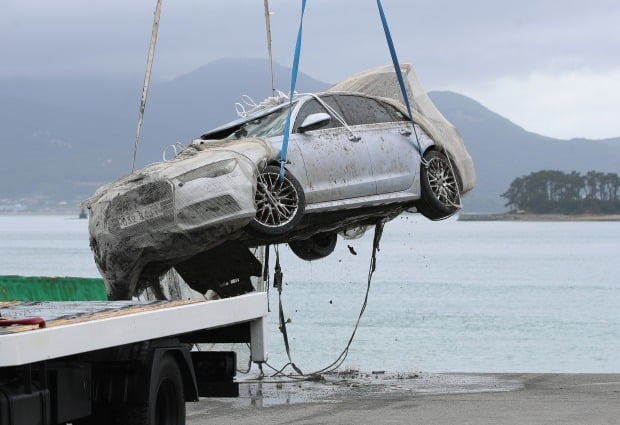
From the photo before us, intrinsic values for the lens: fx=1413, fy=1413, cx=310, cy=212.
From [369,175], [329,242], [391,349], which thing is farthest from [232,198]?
[391,349]

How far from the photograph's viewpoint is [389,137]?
15383 millimetres

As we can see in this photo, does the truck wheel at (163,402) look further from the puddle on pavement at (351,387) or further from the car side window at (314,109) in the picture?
the car side window at (314,109)

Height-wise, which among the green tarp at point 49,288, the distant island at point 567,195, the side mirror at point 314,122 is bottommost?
the green tarp at point 49,288

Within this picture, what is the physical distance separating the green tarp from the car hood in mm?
3539

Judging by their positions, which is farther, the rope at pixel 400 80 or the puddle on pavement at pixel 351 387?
the puddle on pavement at pixel 351 387

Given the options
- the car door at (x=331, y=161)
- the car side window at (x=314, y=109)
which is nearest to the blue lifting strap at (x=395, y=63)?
the car side window at (x=314, y=109)

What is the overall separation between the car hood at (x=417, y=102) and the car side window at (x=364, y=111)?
0.18 m

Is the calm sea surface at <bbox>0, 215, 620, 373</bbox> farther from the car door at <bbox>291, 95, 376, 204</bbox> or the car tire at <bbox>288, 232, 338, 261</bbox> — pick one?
the car door at <bbox>291, 95, 376, 204</bbox>

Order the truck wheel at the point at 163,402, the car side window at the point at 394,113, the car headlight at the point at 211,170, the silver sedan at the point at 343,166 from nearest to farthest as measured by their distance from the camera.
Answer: the truck wheel at the point at 163,402 < the car headlight at the point at 211,170 < the silver sedan at the point at 343,166 < the car side window at the point at 394,113

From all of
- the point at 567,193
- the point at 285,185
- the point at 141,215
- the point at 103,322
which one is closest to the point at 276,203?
the point at 285,185

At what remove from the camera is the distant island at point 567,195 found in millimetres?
154950

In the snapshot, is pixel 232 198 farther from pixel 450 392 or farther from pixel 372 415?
pixel 450 392

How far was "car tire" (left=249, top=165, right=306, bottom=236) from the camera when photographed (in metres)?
13.9

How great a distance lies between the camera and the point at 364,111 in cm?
1554
